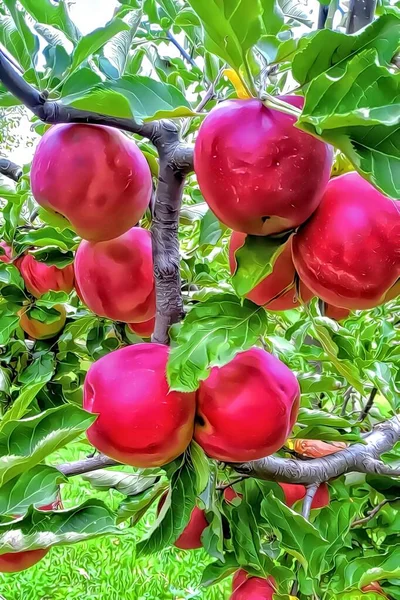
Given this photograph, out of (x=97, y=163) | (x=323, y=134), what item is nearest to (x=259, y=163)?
(x=323, y=134)

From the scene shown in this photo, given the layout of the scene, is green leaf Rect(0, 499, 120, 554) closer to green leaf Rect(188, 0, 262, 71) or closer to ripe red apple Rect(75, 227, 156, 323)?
ripe red apple Rect(75, 227, 156, 323)

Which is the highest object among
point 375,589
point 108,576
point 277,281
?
point 277,281

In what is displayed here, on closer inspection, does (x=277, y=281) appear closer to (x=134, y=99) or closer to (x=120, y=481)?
(x=134, y=99)

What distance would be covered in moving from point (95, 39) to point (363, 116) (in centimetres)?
25

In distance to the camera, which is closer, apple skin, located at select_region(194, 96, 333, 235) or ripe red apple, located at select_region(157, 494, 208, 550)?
apple skin, located at select_region(194, 96, 333, 235)

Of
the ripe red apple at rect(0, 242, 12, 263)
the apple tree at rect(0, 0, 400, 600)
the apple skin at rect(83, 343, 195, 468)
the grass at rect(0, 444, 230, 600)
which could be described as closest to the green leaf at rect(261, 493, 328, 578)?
the apple tree at rect(0, 0, 400, 600)

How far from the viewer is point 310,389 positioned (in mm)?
722

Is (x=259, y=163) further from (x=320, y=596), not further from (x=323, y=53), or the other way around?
(x=320, y=596)

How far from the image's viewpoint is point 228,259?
55 cm

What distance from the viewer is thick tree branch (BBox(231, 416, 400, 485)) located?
2.08ft

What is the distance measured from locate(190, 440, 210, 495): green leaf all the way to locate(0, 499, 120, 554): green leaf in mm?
81

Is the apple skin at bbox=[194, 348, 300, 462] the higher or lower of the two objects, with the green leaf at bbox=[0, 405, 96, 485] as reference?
lower

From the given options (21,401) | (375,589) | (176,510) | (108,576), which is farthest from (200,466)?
(108,576)

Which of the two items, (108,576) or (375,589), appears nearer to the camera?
(375,589)
